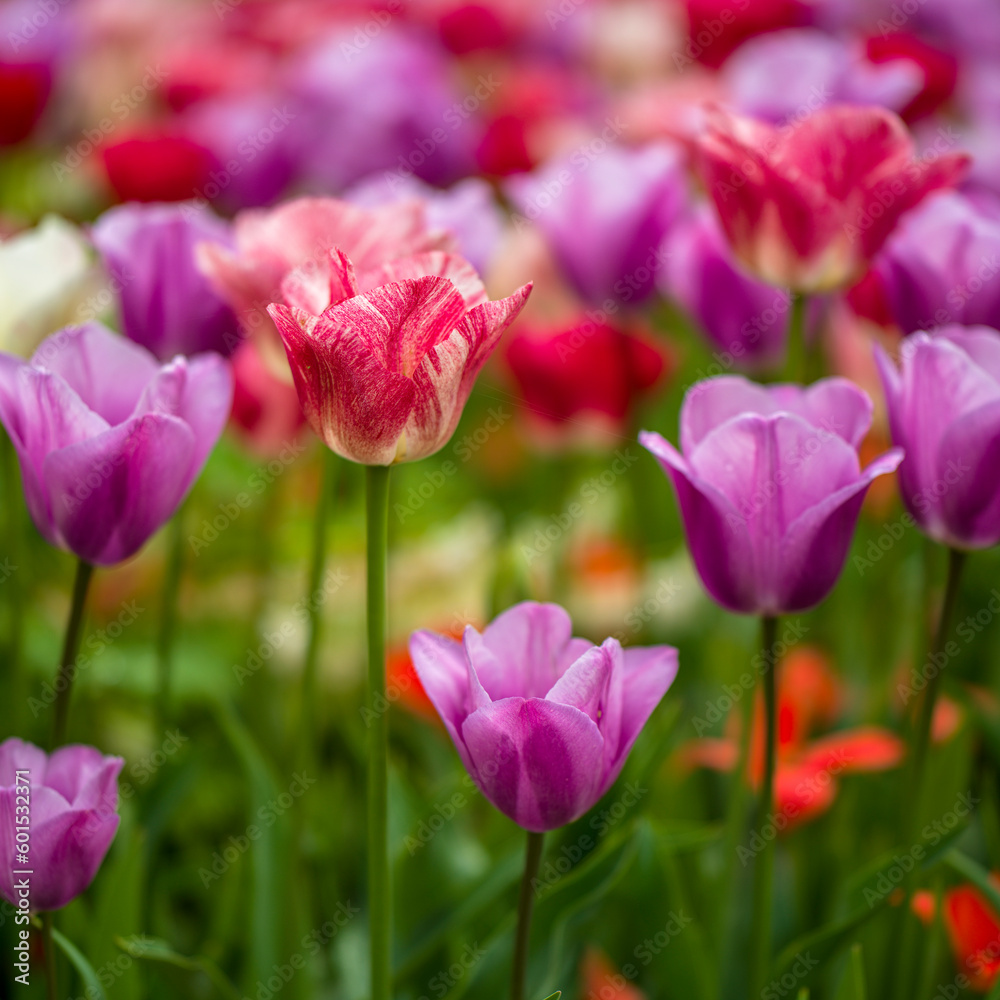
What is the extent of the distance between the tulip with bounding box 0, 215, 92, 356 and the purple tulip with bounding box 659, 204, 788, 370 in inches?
17.9

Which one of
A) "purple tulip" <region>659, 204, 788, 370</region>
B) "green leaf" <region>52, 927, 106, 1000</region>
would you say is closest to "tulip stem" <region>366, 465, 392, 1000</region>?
"green leaf" <region>52, 927, 106, 1000</region>

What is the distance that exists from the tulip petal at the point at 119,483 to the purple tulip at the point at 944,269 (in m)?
0.43

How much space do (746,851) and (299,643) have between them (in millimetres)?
404

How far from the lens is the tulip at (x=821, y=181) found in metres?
0.65

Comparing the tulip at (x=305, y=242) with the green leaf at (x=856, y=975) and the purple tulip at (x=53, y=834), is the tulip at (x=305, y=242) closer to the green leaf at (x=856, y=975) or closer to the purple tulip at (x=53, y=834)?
the purple tulip at (x=53, y=834)

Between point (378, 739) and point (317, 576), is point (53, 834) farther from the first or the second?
point (317, 576)

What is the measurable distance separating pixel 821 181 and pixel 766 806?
0.33 meters

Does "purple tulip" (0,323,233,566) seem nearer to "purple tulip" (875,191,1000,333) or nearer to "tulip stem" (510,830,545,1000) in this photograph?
"tulip stem" (510,830,545,1000)

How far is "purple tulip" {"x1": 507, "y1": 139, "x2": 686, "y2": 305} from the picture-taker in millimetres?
954

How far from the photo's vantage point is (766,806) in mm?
579

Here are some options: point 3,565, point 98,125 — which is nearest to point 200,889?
point 3,565

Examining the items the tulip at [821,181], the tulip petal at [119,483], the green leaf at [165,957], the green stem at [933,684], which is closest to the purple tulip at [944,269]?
the tulip at [821,181]

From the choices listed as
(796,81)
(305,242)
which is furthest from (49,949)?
(796,81)

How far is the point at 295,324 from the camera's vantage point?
0.47m
